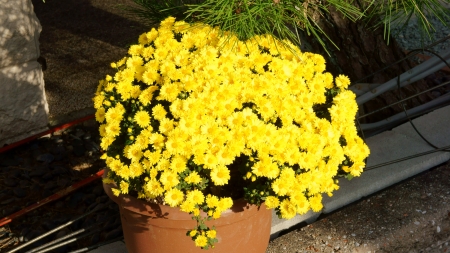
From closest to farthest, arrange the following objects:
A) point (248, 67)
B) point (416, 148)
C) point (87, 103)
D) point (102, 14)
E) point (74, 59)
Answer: point (248, 67) → point (416, 148) → point (87, 103) → point (74, 59) → point (102, 14)

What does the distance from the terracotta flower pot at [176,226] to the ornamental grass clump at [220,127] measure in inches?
1.7

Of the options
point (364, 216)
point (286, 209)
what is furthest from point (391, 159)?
point (286, 209)

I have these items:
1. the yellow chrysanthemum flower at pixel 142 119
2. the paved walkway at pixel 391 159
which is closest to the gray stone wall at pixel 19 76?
the paved walkway at pixel 391 159

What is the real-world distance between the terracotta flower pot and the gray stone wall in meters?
1.37

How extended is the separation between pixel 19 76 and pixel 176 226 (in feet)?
5.40

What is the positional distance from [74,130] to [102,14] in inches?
77.8

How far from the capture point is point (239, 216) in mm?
1941

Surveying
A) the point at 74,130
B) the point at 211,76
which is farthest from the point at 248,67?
the point at 74,130

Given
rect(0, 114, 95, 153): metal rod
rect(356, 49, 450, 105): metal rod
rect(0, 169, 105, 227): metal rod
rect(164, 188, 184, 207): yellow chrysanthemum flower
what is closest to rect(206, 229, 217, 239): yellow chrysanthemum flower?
rect(164, 188, 184, 207): yellow chrysanthemum flower

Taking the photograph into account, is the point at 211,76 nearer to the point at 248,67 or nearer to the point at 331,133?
the point at 248,67

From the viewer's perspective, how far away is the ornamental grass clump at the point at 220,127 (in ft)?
5.84

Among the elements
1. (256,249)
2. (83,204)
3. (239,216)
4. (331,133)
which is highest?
(331,133)

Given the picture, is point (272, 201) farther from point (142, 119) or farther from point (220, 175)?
point (142, 119)

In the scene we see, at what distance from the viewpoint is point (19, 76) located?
125 inches
